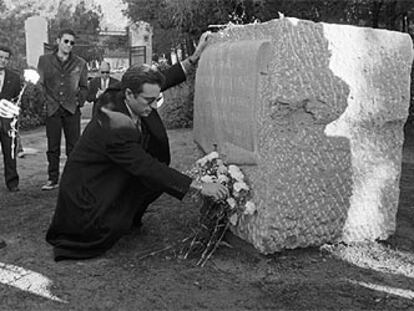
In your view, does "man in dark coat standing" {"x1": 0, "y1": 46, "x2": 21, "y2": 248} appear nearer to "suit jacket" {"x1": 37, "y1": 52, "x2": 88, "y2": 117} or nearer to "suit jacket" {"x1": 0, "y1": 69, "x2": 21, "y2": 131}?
"suit jacket" {"x1": 0, "y1": 69, "x2": 21, "y2": 131}

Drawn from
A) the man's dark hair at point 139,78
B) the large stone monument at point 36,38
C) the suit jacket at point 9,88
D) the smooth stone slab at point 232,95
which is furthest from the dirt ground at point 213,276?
the large stone monument at point 36,38

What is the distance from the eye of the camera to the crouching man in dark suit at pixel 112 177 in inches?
122

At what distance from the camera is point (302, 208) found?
3141 mm

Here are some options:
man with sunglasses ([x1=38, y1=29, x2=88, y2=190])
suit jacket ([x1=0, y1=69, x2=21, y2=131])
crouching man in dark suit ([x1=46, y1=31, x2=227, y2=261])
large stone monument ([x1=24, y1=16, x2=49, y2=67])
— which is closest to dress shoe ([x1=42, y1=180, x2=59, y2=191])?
man with sunglasses ([x1=38, y1=29, x2=88, y2=190])

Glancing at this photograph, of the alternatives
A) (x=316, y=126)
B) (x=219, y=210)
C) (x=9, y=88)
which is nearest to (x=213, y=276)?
(x=219, y=210)

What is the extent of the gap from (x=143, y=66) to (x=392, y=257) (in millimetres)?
1871

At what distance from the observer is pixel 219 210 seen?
3303mm

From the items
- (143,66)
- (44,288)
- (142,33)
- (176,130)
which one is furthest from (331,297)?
(142,33)

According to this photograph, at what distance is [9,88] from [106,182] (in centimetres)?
261

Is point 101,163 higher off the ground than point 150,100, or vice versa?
point 150,100

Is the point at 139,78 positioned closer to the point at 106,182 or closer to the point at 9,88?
the point at 106,182

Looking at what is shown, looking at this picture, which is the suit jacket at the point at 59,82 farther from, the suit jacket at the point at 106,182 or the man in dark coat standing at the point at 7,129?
the suit jacket at the point at 106,182

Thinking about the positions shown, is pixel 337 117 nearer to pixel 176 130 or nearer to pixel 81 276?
pixel 81 276

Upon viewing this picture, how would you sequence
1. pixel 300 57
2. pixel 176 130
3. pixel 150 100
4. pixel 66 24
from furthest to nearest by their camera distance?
pixel 66 24 < pixel 176 130 < pixel 150 100 < pixel 300 57
